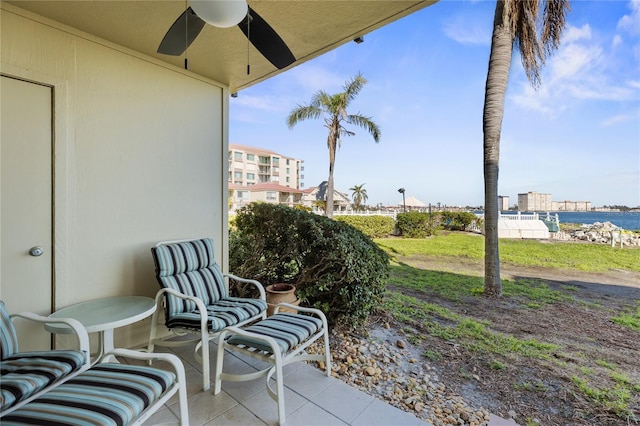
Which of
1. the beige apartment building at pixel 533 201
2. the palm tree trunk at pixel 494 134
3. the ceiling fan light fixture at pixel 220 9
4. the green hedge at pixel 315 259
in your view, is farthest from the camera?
the beige apartment building at pixel 533 201

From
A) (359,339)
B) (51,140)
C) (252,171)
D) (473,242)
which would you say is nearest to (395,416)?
(359,339)

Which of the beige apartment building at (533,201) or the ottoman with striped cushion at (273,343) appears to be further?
the beige apartment building at (533,201)

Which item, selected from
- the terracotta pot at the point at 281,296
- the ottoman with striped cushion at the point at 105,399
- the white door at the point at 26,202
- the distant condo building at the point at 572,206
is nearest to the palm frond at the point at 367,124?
the terracotta pot at the point at 281,296

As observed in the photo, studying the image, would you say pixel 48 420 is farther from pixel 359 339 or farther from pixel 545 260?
pixel 545 260

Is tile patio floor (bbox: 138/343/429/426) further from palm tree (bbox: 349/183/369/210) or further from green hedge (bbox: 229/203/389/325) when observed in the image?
palm tree (bbox: 349/183/369/210)

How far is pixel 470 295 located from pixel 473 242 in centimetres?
635

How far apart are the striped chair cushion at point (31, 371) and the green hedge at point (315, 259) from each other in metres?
2.08

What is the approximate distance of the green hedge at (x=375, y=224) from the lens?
12984mm

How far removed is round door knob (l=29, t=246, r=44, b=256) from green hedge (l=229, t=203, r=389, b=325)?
2.10m

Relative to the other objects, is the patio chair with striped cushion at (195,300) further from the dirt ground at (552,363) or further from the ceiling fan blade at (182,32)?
the dirt ground at (552,363)

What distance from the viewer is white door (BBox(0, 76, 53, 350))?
6.59 feet

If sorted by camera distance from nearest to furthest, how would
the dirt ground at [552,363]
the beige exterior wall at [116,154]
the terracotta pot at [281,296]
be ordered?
1. the dirt ground at [552,363]
2. the beige exterior wall at [116,154]
3. the terracotta pot at [281,296]

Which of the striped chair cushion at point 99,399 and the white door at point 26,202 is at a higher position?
the white door at point 26,202

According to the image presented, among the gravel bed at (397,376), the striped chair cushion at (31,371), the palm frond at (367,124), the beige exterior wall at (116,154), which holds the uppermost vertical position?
the palm frond at (367,124)
